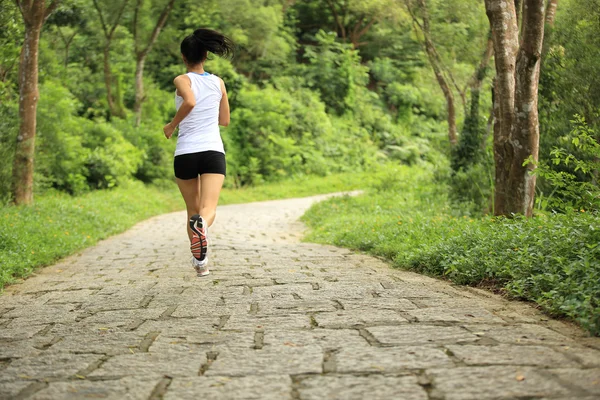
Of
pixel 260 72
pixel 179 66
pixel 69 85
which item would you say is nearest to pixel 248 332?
pixel 69 85

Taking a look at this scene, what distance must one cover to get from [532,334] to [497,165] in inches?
179

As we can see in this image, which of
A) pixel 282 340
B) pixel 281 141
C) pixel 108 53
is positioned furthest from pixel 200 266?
pixel 281 141

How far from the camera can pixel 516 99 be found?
7180 mm

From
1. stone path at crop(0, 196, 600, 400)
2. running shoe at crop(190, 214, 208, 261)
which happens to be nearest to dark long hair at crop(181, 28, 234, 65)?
running shoe at crop(190, 214, 208, 261)

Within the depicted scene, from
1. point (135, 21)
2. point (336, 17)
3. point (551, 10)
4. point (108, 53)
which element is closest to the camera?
point (551, 10)

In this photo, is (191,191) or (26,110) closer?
(191,191)

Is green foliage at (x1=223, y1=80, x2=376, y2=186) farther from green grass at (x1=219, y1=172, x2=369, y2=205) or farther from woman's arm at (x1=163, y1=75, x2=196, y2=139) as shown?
woman's arm at (x1=163, y1=75, x2=196, y2=139)

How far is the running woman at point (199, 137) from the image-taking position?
566 cm

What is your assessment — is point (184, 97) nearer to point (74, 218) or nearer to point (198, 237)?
point (198, 237)

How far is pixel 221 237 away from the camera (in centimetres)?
1024

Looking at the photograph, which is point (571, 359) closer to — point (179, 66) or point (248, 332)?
point (248, 332)

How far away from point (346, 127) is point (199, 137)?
24.7m

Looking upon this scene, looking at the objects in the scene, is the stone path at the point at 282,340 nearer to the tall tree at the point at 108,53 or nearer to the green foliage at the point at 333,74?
the tall tree at the point at 108,53

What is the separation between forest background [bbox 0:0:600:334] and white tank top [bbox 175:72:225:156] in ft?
7.28
